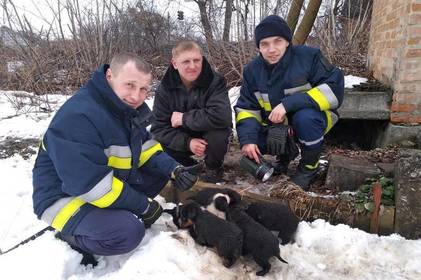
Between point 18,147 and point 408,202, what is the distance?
15.0 feet

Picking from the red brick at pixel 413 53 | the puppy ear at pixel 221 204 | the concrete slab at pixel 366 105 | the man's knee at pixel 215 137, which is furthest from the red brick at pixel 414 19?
the puppy ear at pixel 221 204

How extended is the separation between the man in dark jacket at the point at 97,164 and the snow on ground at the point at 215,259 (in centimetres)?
13

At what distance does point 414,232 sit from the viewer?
272 centimetres

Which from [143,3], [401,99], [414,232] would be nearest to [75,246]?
[414,232]

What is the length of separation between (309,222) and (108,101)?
178 cm

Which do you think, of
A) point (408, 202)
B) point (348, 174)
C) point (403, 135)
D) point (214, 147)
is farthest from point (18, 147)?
point (403, 135)

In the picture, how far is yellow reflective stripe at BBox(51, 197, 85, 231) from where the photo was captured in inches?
92.9

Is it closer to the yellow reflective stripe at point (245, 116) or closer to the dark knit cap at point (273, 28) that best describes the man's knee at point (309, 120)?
the yellow reflective stripe at point (245, 116)

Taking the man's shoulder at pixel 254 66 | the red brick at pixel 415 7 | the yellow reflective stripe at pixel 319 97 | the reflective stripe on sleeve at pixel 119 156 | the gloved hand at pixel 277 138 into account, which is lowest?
the gloved hand at pixel 277 138

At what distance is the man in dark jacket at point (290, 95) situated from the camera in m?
3.29

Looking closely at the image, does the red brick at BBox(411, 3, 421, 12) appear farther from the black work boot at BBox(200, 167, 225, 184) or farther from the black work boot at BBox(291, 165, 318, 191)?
the black work boot at BBox(200, 167, 225, 184)

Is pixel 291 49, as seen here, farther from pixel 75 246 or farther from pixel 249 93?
pixel 75 246

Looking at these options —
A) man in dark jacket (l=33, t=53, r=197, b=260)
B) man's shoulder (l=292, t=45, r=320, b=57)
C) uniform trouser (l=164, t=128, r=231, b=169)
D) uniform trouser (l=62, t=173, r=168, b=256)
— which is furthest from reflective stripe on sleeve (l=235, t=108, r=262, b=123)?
uniform trouser (l=62, t=173, r=168, b=256)

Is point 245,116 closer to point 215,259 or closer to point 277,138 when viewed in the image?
point 277,138
